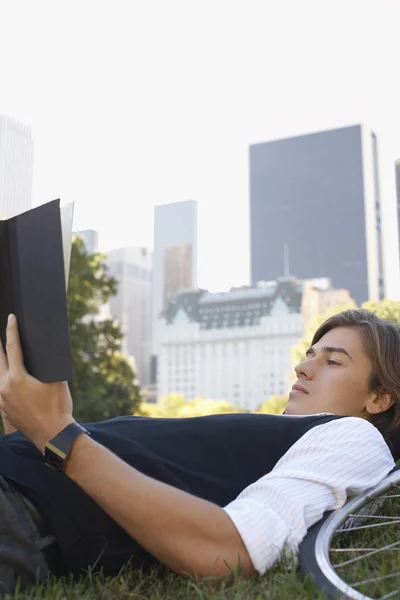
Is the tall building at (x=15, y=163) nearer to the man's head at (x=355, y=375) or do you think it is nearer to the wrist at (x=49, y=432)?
the man's head at (x=355, y=375)

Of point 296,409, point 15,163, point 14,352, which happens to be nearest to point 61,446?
point 14,352

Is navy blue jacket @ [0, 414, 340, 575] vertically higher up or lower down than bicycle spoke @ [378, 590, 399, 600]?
higher up

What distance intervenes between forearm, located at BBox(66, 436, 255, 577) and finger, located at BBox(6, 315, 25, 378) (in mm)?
264

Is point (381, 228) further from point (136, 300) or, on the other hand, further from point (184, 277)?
point (136, 300)

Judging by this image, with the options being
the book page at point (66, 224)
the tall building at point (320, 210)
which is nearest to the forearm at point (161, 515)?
the book page at point (66, 224)

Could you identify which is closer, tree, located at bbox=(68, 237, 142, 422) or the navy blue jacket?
the navy blue jacket

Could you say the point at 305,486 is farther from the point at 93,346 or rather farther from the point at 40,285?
the point at 93,346

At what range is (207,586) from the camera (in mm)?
1876

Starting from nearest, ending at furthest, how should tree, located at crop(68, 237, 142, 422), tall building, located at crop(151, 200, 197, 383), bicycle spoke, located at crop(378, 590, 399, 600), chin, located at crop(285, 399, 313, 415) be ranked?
1. bicycle spoke, located at crop(378, 590, 399, 600)
2. chin, located at crop(285, 399, 313, 415)
3. tree, located at crop(68, 237, 142, 422)
4. tall building, located at crop(151, 200, 197, 383)

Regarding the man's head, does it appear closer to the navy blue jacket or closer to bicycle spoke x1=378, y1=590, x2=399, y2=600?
the navy blue jacket

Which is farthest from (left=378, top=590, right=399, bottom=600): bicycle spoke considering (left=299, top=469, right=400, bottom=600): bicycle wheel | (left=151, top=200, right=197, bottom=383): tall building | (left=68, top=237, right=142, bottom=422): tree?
(left=151, top=200, right=197, bottom=383): tall building

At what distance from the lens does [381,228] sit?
15700cm

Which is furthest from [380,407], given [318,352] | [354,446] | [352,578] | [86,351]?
[86,351]

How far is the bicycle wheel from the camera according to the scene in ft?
5.90
